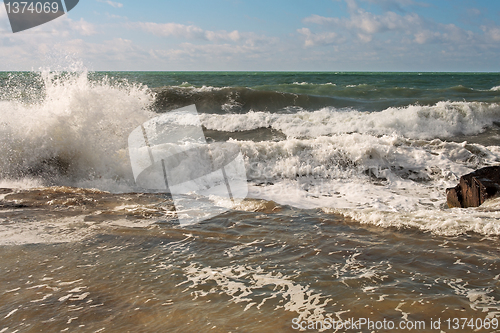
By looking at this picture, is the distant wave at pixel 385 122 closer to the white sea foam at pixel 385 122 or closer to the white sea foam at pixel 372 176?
the white sea foam at pixel 385 122

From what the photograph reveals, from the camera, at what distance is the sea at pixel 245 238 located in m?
2.29

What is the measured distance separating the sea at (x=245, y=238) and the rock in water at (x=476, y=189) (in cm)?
19

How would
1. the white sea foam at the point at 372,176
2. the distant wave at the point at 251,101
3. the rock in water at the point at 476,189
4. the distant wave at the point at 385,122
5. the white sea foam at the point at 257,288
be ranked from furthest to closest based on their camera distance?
the distant wave at the point at 251,101, the distant wave at the point at 385,122, the rock in water at the point at 476,189, the white sea foam at the point at 372,176, the white sea foam at the point at 257,288

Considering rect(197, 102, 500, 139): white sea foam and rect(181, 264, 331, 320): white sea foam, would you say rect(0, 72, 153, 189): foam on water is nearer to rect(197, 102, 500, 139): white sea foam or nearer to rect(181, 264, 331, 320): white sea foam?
rect(181, 264, 331, 320): white sea foam

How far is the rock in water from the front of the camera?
4641 mm

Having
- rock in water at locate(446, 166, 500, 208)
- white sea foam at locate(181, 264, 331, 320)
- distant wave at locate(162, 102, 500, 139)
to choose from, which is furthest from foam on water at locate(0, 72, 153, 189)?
distant wave at locate(162, 102, 500, 139)

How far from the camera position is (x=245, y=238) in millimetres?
3621

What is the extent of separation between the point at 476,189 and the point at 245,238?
3.34 meters

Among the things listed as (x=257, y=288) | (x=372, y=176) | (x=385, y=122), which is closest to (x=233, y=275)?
(x=257, y=288)

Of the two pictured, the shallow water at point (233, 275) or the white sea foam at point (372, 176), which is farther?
the white sea foam at point (372, 176)

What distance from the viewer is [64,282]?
269 cm

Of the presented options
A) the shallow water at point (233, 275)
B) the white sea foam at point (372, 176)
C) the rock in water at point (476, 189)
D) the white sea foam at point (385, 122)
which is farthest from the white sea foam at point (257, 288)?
the white sea foam at point (385, 122)

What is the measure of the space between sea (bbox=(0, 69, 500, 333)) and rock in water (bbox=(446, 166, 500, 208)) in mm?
193

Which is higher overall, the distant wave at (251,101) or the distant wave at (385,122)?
the distant wave at (251,101)
